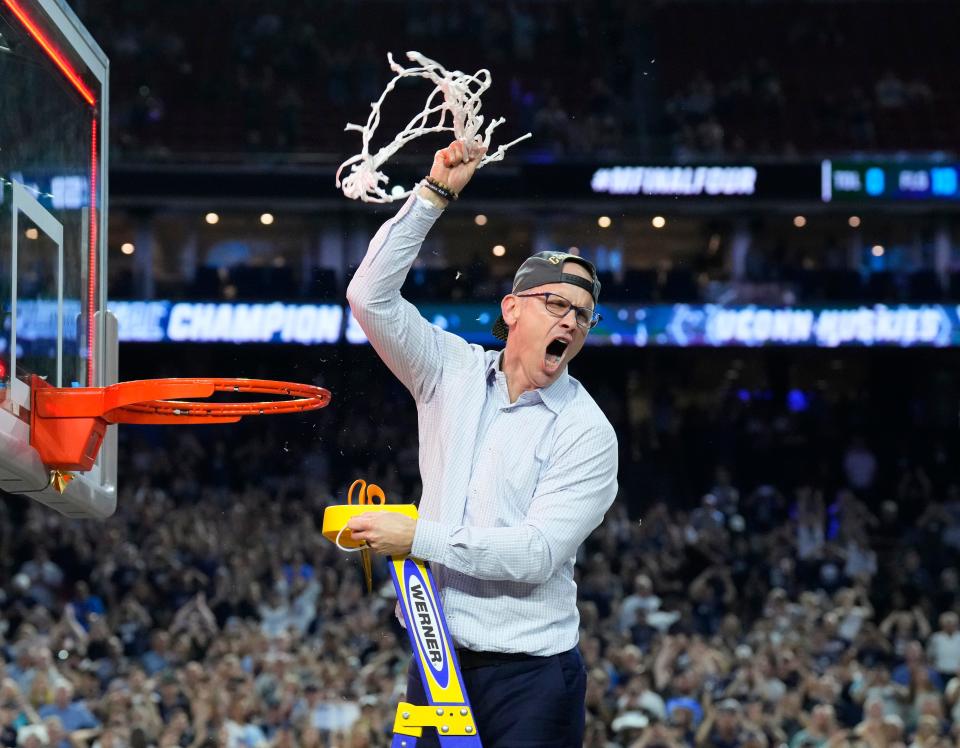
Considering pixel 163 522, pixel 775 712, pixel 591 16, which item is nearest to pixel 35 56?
pixel 775 712

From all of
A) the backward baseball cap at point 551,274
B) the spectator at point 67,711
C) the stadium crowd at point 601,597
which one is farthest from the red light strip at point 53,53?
the spectator at point 67,711

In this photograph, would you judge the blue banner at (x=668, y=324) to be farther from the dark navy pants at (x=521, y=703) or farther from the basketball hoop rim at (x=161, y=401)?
the dark navy pants at (x=521, y=703)

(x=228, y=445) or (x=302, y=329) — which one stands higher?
(x=302, y=329)

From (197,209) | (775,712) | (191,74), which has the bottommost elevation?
(775,712)

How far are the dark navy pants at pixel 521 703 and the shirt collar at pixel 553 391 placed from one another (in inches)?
20.9

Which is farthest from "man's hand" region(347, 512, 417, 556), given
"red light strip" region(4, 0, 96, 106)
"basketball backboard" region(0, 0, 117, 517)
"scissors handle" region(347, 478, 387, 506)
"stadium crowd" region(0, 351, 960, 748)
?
"stadium crowd" region(0, 351, 960, 748)

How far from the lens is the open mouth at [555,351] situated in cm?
332

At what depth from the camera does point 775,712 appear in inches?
440

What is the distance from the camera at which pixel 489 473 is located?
10.6ft

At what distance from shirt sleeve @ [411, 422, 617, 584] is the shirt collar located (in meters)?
0.09

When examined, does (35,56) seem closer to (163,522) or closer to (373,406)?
(373,406)

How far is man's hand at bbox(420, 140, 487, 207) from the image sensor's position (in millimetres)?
3191

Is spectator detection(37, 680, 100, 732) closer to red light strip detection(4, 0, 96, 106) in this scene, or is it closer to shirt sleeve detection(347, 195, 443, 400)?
red light strip detection(4, 0, 96, 106)

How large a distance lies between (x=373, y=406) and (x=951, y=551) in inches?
472
